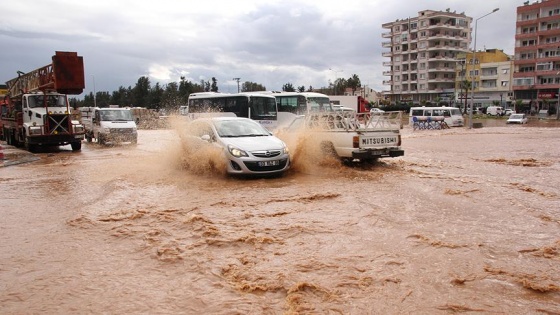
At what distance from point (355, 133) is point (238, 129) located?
10.6 feet

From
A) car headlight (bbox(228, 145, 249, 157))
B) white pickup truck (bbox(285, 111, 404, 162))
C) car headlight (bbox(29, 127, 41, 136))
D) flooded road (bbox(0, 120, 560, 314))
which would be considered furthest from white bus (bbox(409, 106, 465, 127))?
car headlight (bbox(228, 145, 249, 157))

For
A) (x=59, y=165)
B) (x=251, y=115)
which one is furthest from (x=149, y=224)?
(x=251, y=115)

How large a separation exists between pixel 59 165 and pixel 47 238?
31.7 ft

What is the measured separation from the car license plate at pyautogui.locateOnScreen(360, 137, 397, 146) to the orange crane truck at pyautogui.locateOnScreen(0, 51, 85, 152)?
1248cm

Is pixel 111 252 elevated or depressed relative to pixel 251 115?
depressed

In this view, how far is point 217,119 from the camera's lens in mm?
11625

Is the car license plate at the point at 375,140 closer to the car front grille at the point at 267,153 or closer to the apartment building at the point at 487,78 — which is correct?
the car front grille at the point at 267,153

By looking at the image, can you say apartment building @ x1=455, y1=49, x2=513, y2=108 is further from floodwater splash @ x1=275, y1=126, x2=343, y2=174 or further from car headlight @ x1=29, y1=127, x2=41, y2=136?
car headlight @ x1=29, y1=127, x2=41, y2=136

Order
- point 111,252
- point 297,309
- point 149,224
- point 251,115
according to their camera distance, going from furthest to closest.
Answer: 1. point 251,115
2. point 149,224
3. point 111,252
4. point 297,309

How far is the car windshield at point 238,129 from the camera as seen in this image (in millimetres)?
10945

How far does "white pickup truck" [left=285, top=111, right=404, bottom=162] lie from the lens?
1195 centimetres

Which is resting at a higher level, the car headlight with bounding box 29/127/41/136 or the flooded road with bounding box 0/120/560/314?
the car headlight with bounding box 29/127/41/136

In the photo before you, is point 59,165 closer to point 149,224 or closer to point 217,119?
point 217,119

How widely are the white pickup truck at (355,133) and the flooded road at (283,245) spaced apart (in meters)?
1.28
